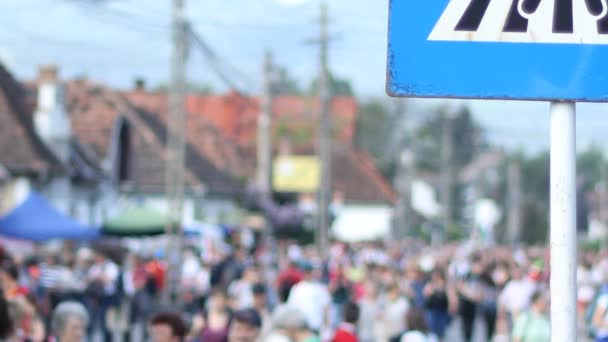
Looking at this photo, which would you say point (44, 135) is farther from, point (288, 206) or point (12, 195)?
point (288, 206)

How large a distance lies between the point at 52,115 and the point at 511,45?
1671 inches

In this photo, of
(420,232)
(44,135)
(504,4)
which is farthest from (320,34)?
(420,232)

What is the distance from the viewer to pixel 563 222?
3762mm

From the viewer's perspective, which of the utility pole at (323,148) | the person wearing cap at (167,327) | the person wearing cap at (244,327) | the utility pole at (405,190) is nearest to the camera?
the person wearing cap at (167,327)

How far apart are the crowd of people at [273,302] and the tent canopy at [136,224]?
2.44ft

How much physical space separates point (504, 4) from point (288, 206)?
56.1 meters

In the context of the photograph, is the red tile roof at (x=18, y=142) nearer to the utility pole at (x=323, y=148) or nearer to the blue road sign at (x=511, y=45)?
the utility pole at (x=323, y=148)

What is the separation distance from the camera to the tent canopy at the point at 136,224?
28.8 metres

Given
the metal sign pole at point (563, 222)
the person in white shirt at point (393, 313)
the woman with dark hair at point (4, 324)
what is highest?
the metal sign pole at point (563, 222)

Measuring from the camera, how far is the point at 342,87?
431ft

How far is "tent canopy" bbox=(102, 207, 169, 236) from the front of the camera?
28797 millimetres

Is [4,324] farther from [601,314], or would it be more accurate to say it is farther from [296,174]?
[296,174]

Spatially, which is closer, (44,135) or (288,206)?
(44,135)

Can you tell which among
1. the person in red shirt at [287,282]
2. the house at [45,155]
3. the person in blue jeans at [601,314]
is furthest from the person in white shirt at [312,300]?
the house at [45,155]
